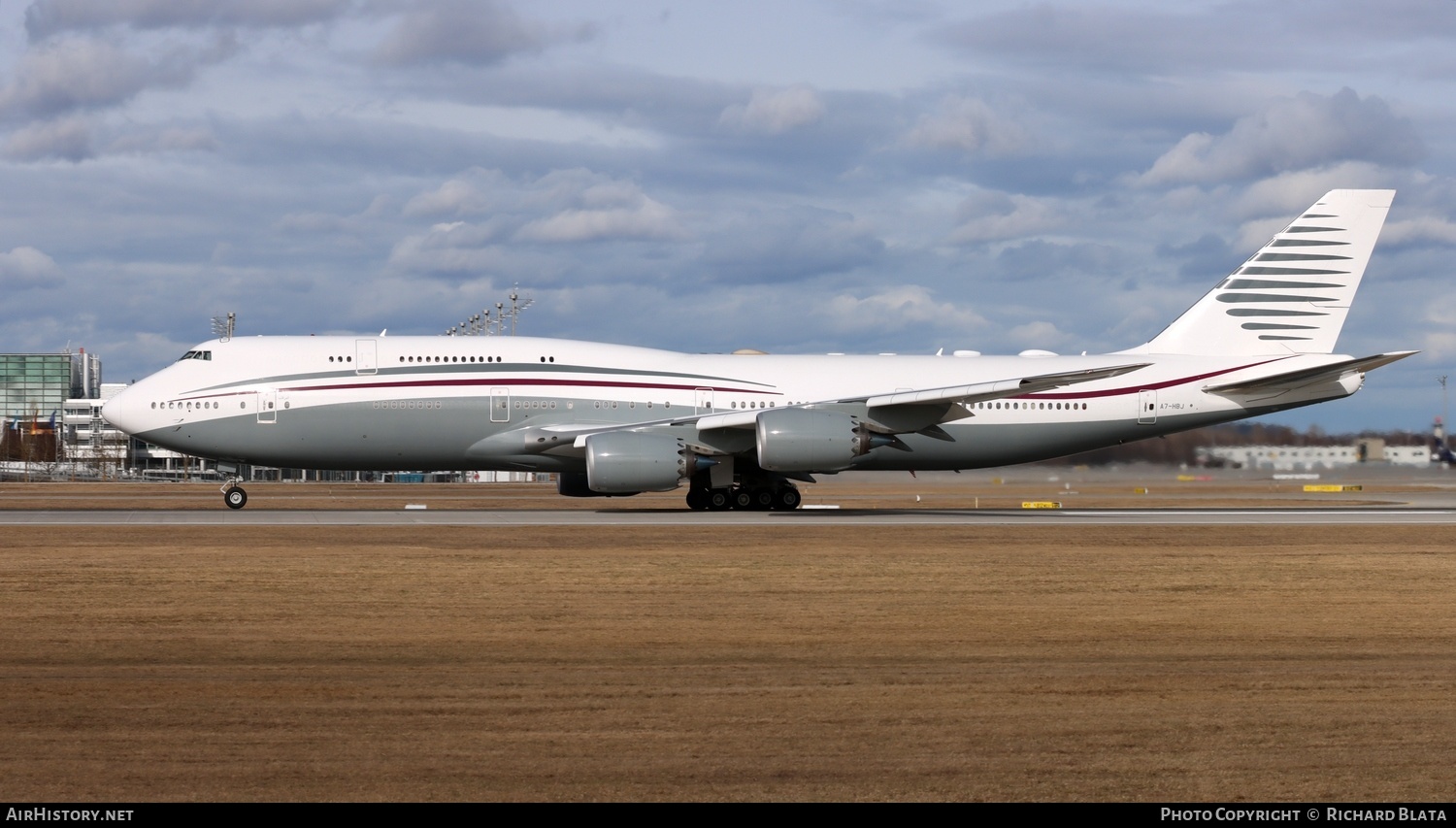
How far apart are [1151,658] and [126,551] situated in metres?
15.9

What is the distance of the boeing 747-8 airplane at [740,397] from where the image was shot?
32.3 m

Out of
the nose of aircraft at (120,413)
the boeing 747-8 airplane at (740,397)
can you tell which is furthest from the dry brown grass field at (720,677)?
the nose of aircraft at (120,413)

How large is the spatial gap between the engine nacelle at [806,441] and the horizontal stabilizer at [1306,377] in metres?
10.1

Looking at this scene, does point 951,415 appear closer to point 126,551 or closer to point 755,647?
point 126,551

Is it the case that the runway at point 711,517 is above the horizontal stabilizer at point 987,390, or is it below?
below

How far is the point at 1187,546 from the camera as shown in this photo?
23.7m

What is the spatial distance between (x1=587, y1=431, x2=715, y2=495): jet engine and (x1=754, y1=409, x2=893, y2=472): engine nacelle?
1843 millimetres

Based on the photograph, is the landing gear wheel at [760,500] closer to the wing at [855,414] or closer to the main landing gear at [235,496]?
the wing at [855,414]

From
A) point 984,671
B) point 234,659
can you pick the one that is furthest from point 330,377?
point 984,671

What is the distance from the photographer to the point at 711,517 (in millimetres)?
30859

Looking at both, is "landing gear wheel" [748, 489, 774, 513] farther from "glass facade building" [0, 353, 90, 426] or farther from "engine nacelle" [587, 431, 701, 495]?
"glass facade building" [0, 353, 90, 426]

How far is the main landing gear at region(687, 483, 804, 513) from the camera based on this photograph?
33.9 meters

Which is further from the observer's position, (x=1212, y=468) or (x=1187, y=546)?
(x=1212, y=468)

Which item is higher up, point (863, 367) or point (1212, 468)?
point (863, 367)
